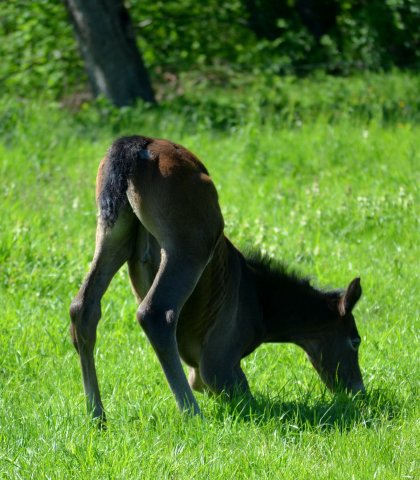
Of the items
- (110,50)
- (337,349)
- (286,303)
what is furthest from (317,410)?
(110,50)

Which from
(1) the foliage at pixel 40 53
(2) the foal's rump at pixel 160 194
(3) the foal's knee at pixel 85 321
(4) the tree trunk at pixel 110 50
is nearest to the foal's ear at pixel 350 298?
(2) the foal's rump at pixel 160 194

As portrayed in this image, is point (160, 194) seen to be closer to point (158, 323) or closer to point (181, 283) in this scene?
point (181, 283)

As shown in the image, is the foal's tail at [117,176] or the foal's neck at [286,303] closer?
the foal's tail at [117,176]

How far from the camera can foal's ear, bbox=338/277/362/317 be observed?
4.02 m

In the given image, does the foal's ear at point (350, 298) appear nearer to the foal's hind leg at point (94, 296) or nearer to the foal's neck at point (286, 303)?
the foal's neck at point (286, 303)

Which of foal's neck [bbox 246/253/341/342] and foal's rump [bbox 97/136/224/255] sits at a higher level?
foal's rump [bbox 97/136/224/255]

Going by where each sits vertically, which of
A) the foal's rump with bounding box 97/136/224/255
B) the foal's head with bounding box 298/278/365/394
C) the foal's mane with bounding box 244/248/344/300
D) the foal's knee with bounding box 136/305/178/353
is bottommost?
the foal's head with bounding box 298/278/365/394

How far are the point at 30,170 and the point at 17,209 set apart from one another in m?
1.71

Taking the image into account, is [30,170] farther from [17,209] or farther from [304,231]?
[304,231]

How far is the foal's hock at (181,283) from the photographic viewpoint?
327 centimetres

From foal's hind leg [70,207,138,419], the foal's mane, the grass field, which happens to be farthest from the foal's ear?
foal's hind leg [70,207,138,419]

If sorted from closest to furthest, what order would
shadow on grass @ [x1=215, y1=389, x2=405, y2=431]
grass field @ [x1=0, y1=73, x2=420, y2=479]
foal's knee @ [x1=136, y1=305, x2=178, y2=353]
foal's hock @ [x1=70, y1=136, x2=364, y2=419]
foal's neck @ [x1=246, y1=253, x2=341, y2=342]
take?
grass field @ [x1=0, y1=73, x2=420, y2=479]
foal's knee @ [x1=136, y1=305, x2=178, y2=353]
foal's hock @ [x1=70, y1=136, x2=364, y2=419]
shadow on grass @ [x1=215, y1=389, x2=405, y2=431]
foal's neck @ [x1=246, y1=253, x2=341, y2=342]

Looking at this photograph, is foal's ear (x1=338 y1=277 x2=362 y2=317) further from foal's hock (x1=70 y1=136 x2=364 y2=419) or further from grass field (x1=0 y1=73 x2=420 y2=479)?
grass field (x1=0 y1=73 x2=420 y2=479)

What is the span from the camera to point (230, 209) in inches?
284
